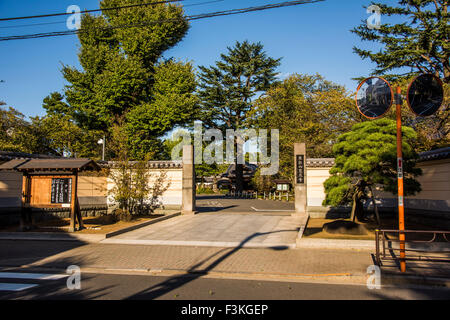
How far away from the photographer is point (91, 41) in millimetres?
30375

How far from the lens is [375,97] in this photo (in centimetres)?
825

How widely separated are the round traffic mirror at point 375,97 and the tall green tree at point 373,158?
11.3 ft

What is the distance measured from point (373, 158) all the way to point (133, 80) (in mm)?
22907

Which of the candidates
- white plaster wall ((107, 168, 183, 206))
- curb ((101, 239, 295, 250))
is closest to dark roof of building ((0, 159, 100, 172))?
curb ((101, 239, 295, 250))

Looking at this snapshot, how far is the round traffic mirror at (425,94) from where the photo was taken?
7.69 meters

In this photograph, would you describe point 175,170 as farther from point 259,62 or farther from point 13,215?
point 259,62

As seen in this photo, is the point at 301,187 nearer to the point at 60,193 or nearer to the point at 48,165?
the point at 60,193

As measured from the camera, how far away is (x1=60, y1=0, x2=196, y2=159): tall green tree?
28.1 meters

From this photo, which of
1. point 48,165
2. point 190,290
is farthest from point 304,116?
point 190,290

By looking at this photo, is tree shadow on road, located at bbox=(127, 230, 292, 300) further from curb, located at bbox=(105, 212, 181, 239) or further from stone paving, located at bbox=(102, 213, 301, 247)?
curb, located at bbox=(105, 212, 181, 239)

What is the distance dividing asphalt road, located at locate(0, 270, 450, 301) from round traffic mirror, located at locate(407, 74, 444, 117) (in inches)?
166
